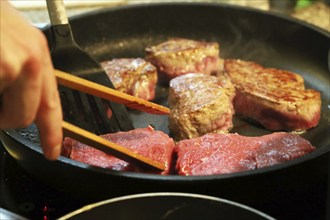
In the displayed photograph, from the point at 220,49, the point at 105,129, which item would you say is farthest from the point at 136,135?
the point at 220,49

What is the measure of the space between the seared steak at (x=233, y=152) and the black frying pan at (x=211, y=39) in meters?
0.08

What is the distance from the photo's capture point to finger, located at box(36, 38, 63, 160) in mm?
747

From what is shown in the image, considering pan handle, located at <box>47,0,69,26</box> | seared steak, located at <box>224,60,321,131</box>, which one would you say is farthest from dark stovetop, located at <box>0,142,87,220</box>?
seared steak, located at <box>224,60,321,131</box>

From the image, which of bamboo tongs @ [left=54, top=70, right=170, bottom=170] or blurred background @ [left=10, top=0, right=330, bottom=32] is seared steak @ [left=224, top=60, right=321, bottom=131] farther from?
blurred background @ [left=10, top=0, right=330, bottom=32]

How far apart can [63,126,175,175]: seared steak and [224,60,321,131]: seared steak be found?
0.38m

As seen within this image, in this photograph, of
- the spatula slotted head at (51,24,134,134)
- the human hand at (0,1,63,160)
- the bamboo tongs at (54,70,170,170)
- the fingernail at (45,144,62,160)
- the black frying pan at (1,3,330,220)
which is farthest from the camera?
the spatula slotted head at (51,24,134,134)

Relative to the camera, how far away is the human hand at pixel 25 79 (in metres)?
0.68

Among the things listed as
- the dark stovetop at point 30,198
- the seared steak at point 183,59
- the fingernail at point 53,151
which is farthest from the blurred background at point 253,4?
the fingernail at point 53,151

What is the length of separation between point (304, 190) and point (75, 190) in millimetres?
546

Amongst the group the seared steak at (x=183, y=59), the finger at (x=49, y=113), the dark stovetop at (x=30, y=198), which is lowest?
the dark stovetop at (x=30, y=198)

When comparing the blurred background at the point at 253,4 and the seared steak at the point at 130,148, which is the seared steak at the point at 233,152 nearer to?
the seared steak at the point at 130,148

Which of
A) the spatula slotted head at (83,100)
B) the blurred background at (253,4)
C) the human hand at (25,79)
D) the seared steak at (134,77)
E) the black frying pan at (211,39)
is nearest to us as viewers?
the human hand at (25,79)

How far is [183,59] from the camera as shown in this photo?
1.72 metres

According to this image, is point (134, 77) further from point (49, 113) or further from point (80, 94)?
point (49, 113)
